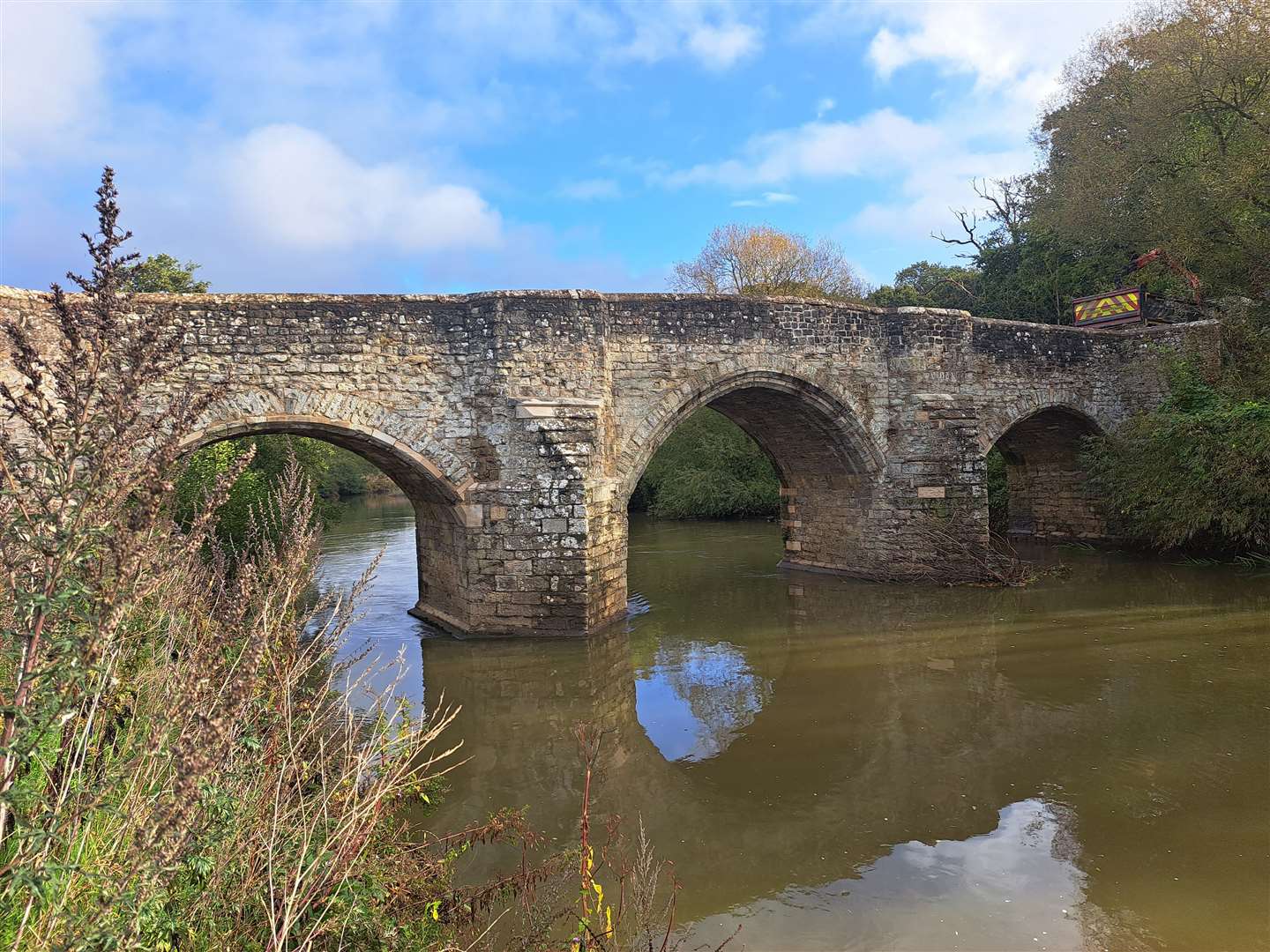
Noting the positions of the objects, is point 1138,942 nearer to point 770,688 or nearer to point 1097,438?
point 770,688

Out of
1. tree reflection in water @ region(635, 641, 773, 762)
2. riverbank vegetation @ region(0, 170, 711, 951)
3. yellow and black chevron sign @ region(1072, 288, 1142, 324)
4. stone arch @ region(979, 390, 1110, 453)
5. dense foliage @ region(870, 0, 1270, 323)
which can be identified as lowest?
tree reflection in water @ region(635, 641, 773, 762)

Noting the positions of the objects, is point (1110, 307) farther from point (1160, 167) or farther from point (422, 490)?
point (422, 490)

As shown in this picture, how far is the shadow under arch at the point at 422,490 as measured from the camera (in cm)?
796

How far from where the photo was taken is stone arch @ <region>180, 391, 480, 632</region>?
7.86 m

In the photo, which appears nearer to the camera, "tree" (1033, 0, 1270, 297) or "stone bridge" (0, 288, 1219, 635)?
"stone bridge" (0, 288, 1219, 635)

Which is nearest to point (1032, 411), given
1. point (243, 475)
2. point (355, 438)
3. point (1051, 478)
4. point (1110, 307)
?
point (1110, 307)

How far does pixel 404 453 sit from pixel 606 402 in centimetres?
236

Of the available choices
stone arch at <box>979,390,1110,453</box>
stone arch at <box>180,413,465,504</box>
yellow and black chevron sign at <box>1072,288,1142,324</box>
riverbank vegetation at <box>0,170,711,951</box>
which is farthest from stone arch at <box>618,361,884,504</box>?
riverbank vegetation at <box>0,170,711,951</box>

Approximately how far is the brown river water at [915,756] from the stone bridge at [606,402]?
988mm

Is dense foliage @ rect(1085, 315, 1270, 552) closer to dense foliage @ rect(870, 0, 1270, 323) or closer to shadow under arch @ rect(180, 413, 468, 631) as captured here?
dense foliage @ rect(870, 0, 1270, 323)

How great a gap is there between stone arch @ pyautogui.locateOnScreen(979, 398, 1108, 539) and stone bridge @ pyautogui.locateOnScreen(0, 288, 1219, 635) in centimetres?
53

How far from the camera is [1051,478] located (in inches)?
593

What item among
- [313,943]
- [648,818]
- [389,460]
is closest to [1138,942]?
[648,818]

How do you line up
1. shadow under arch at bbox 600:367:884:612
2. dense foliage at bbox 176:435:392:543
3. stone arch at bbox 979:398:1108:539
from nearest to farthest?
1. dense foliage at bbox 176:435:392:543
2. shadow under arch at bbox 600:367:884:612
3. stone arch at bbox 979:398:1108:539
